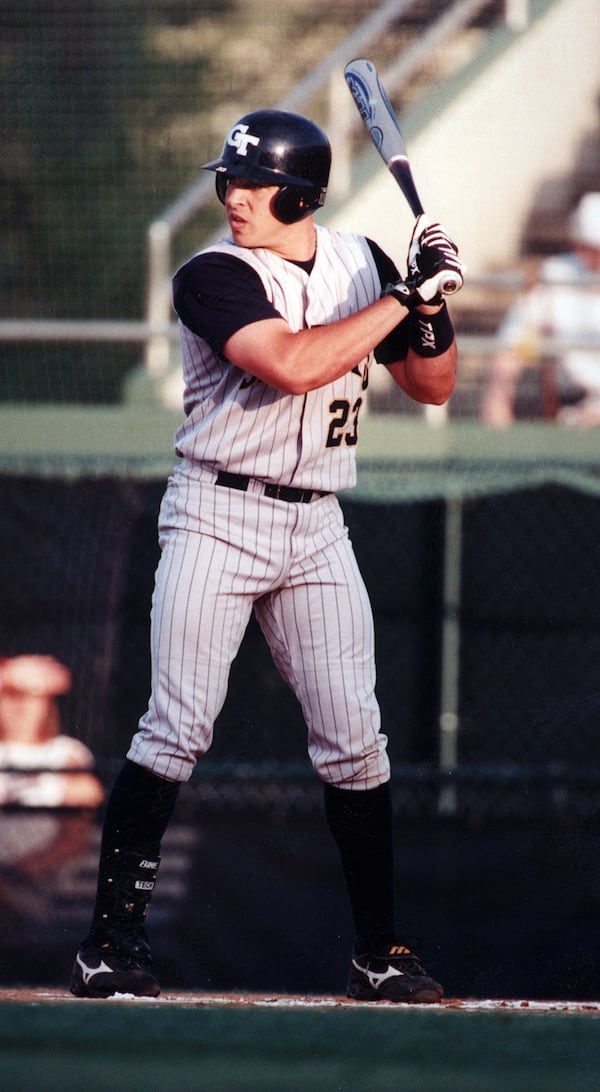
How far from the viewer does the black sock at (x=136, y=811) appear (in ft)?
8.39

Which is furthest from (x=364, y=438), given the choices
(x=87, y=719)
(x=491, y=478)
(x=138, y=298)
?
(x=138, y=298)

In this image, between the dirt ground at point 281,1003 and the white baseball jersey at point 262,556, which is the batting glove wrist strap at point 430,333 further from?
the dirt ground at point 281,1003

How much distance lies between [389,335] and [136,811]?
0.96 meters

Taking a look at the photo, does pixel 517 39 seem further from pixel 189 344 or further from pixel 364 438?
pixel 189 344

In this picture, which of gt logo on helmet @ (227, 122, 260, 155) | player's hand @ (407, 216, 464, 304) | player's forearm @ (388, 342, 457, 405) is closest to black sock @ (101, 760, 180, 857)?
player's forearm @ (388, 342, 457, 405)

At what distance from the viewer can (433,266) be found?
2.42 meters

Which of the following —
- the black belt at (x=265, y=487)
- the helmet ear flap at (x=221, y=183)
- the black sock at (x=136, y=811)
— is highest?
the helmet ear flap at (x=221, y=183)

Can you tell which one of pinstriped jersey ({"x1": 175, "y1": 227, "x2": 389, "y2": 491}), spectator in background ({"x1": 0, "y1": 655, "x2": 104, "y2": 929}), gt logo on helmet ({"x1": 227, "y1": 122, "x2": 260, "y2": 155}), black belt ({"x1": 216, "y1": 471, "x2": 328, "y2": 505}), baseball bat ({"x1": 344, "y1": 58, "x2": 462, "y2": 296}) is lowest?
spectator in background ({"x1": 0, "y1": 655, "x2": 104, "y2": 929})

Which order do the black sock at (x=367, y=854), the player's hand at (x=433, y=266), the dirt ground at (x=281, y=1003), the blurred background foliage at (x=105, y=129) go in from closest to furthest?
the dirt ground at (x=281, y=1003) → the player's hand at (x=433, y=266) → the black sock at (x=367, y=854) → the blurred background foliage at (x=105, y=129)

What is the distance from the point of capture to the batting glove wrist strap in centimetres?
257

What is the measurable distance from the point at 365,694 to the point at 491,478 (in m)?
2.90

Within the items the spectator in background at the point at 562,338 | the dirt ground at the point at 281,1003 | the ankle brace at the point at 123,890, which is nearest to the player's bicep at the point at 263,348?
the ankle brace at the point at 123,890

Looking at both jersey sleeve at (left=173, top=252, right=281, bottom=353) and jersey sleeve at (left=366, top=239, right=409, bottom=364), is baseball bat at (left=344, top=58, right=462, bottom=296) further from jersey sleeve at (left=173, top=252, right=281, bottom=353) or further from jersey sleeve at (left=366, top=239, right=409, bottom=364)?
jersey sleeve at (left=173, top=252, right=281, bottom=353)

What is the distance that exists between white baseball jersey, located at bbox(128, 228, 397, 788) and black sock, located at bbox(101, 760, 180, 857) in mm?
28
